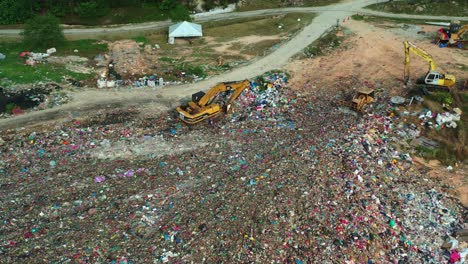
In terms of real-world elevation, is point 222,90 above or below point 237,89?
above

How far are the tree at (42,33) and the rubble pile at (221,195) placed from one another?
11.0 meters

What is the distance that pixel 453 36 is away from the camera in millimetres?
25516

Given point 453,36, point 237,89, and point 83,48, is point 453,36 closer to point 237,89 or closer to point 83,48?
point 237,89

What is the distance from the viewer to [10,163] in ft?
53.5

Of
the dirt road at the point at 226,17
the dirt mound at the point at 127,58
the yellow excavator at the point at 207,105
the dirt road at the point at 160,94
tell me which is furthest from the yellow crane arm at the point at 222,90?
the dirt road at the point at 226,17

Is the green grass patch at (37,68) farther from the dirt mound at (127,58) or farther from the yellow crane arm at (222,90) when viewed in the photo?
the yellow crane arm at (222,90)

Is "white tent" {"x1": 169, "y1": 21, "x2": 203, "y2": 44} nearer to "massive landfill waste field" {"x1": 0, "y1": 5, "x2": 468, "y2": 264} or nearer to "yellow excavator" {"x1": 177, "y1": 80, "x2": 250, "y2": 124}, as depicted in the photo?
"massive landfill waste field" {"x1": 0, "y1": 5, "x2": 468, "y2": 264}

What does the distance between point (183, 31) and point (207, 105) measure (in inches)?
465

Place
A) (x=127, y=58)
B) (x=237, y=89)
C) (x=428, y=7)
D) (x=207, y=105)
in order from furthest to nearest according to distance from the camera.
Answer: (x=428, y=7), (x=127, y=58), (x=237, y=89), (x=207, y=105)

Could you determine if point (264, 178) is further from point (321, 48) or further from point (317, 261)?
point (321, 48)

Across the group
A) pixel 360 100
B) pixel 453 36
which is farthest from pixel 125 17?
pixel 453 36

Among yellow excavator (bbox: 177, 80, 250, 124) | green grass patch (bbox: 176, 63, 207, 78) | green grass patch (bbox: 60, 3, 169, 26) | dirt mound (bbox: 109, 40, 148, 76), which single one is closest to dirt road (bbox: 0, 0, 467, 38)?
green grass patch (bbox: 60, 3, 169, 26)

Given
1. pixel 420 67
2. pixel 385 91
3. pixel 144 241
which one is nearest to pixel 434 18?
pixel 420 67

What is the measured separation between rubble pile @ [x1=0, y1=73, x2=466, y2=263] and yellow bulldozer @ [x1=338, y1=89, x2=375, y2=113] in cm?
77
